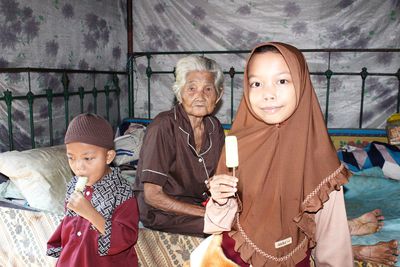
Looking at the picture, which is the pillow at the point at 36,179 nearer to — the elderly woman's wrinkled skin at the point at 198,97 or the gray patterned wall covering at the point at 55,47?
the gray patterned wall covering at the point at 55,47

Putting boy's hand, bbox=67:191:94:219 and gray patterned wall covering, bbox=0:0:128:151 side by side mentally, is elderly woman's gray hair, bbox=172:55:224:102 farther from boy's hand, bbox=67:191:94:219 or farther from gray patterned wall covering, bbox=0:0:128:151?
gray patterned wall covering, bbox=0:0:128:151

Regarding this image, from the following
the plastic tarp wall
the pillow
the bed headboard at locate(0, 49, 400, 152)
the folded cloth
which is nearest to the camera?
the pillow

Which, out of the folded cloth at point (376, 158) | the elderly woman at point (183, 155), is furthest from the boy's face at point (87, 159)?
the folded cloth at point (376, 158)

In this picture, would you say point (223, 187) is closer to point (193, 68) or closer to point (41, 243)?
point (193, 68)

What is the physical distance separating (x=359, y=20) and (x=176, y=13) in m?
1.61

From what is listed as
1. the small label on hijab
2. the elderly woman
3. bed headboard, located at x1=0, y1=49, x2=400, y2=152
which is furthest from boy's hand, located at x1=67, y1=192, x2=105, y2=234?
bed headboard, located at x1=0, y1=49, x2=400, y2=152

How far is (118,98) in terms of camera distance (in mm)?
3465

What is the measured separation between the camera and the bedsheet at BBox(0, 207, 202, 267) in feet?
5.70

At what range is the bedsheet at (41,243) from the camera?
5.70 feet

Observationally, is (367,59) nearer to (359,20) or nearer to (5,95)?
(359,20)

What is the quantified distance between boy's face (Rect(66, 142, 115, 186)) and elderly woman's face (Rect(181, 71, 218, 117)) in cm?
64

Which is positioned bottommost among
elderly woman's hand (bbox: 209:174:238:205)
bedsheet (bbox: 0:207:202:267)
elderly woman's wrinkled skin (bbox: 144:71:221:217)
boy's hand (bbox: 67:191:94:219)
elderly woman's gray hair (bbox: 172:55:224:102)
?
bedsheet (bbox: 0:207:202:267)

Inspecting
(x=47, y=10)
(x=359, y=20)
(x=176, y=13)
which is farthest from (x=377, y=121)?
(x=47, y=10)

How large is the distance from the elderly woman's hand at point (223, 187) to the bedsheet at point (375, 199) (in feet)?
2.56
